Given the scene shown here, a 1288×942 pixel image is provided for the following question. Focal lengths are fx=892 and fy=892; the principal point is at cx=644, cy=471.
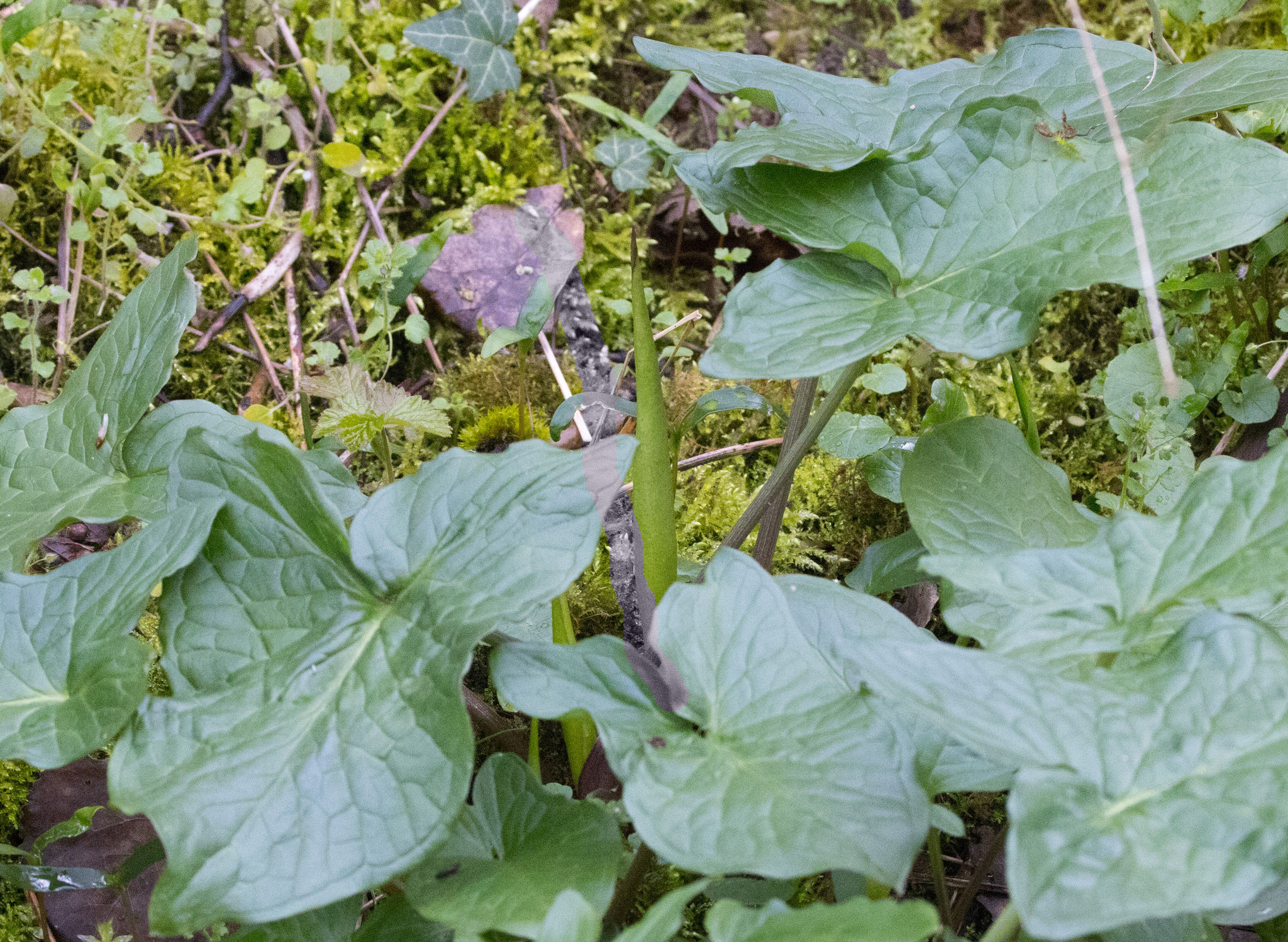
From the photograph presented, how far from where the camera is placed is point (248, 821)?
745 millimetres

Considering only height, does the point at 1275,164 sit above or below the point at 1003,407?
above

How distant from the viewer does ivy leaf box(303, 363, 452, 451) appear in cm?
138

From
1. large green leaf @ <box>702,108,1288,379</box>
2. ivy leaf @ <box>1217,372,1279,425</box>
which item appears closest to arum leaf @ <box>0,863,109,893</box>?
large green leaf @ <box>702,108,1288,379</box>

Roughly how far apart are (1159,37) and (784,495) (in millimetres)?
802

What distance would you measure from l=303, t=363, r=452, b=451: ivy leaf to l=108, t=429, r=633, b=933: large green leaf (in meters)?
0.44

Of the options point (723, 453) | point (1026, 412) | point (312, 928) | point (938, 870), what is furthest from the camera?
point (723, 453)

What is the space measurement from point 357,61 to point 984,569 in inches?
79.4

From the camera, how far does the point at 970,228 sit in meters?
1.08

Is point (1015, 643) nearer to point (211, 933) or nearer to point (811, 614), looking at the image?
point (811, 614)

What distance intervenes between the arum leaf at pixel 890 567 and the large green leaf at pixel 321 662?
21.1 inches

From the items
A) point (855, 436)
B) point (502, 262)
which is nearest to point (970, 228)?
point (855, 436)

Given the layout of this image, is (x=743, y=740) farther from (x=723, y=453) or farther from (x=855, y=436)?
(x=723, y=453)

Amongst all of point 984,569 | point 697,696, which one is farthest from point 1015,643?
point 697,696

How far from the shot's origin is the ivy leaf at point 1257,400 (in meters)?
1.48
